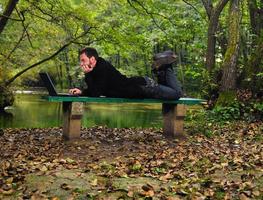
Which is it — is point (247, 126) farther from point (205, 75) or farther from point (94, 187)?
point (94, 187)

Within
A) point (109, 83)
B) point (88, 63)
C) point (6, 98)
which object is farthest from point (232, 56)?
point (6, 98)

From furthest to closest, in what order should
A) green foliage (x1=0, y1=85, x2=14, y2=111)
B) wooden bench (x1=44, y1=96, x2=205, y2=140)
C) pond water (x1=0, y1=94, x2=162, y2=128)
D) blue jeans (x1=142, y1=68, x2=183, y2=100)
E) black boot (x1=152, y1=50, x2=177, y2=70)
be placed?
1. green foliage (x1=0, y1=85, x2=14, y2=111)
2. pond water (x1=0, y1=94, x2=162, y2=128)
3. black boot (x1=152, y1=50, x2=177, y2=70)
4. blue jeans (x1=142, y1=68, x2=183, y2=100)
5. wooden bench (x1=44, y1=96, x2=205, y2=140)

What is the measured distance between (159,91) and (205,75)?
5.35 meters

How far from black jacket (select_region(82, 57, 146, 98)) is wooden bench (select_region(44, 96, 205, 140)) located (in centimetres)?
14

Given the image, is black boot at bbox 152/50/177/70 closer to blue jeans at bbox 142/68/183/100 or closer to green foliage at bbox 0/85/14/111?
blue jeans at bbox 142/68/183/100

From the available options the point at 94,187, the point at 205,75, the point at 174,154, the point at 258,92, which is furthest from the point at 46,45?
the point at 94,187

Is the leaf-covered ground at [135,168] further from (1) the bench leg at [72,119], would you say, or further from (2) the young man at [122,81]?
(2) the young man at [122,81]

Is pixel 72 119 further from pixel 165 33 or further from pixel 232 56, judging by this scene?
pixel 165 33

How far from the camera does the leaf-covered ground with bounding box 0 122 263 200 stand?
179 inches

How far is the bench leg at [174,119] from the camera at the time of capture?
332 inches

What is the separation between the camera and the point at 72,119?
7.50 metres

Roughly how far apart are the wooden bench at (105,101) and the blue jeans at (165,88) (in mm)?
119

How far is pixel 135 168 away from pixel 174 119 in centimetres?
305

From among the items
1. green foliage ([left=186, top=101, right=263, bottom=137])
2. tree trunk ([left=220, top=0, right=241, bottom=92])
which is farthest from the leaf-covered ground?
tree trunk ([left=220, top=0, right=241, bottom=92])
